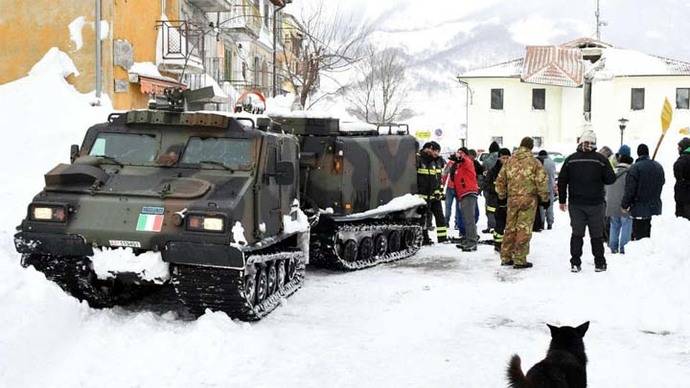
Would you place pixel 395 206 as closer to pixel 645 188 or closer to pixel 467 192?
pixel 467 192

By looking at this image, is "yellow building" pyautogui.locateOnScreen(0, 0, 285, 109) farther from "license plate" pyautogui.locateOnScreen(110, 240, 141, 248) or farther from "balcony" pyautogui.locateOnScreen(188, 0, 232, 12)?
"license plate" pyautogui.locateOnScreen(110, 240, 141, 248)

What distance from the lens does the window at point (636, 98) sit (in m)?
51.8

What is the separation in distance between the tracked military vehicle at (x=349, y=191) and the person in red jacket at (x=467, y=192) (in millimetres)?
1206

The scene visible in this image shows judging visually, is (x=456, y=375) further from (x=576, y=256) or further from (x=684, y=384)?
(x=576, y=256)

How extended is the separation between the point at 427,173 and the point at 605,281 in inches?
185

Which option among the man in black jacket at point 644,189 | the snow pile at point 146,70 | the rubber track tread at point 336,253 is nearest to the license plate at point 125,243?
the rubber track tread at point 336,253

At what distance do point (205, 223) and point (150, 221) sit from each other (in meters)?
0.53

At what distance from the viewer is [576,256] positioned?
35.8ft

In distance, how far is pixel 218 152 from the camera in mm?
8617

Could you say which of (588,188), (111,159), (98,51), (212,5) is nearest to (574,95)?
(212,5)

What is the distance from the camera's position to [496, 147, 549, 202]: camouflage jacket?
1141 centimetres

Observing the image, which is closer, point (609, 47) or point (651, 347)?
point (651, 347)

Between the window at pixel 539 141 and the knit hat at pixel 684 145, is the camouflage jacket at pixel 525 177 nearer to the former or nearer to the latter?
the knit hat at pixel 684 145

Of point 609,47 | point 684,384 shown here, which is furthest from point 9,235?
point 609,47
